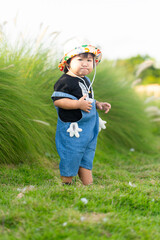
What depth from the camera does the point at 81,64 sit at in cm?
325

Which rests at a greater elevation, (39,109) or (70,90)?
A: (70,90)

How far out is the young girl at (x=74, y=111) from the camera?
317 cm

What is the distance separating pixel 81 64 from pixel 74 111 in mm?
466

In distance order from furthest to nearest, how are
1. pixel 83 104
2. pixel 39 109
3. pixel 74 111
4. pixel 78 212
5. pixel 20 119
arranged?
pixel 39 109 < pixel 20 119 < pixel 74 111 < pixel 83 104 < pixel 78 212

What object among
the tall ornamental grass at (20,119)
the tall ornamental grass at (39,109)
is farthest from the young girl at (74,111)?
the tall ornamental grass at (20,119)

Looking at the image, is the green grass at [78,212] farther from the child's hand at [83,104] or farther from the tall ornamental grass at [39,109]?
the child's hand at [83,104]

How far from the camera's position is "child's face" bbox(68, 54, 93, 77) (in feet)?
10.6

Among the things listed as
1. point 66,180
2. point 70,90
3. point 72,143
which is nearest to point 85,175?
point 66,180

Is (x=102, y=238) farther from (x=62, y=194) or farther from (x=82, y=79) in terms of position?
(x=82, y=79)

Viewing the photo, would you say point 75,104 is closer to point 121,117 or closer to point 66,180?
point 66,180

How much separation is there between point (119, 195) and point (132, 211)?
0.64 ft

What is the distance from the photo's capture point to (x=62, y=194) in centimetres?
266

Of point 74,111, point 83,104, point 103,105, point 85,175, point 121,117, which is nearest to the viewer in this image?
point 83,104

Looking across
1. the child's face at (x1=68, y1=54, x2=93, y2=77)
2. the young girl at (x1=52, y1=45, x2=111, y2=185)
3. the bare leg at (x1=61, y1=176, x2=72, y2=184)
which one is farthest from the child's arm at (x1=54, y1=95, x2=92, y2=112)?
the bare leg at (x1=61, y1=176, x2=72, y2=184)
